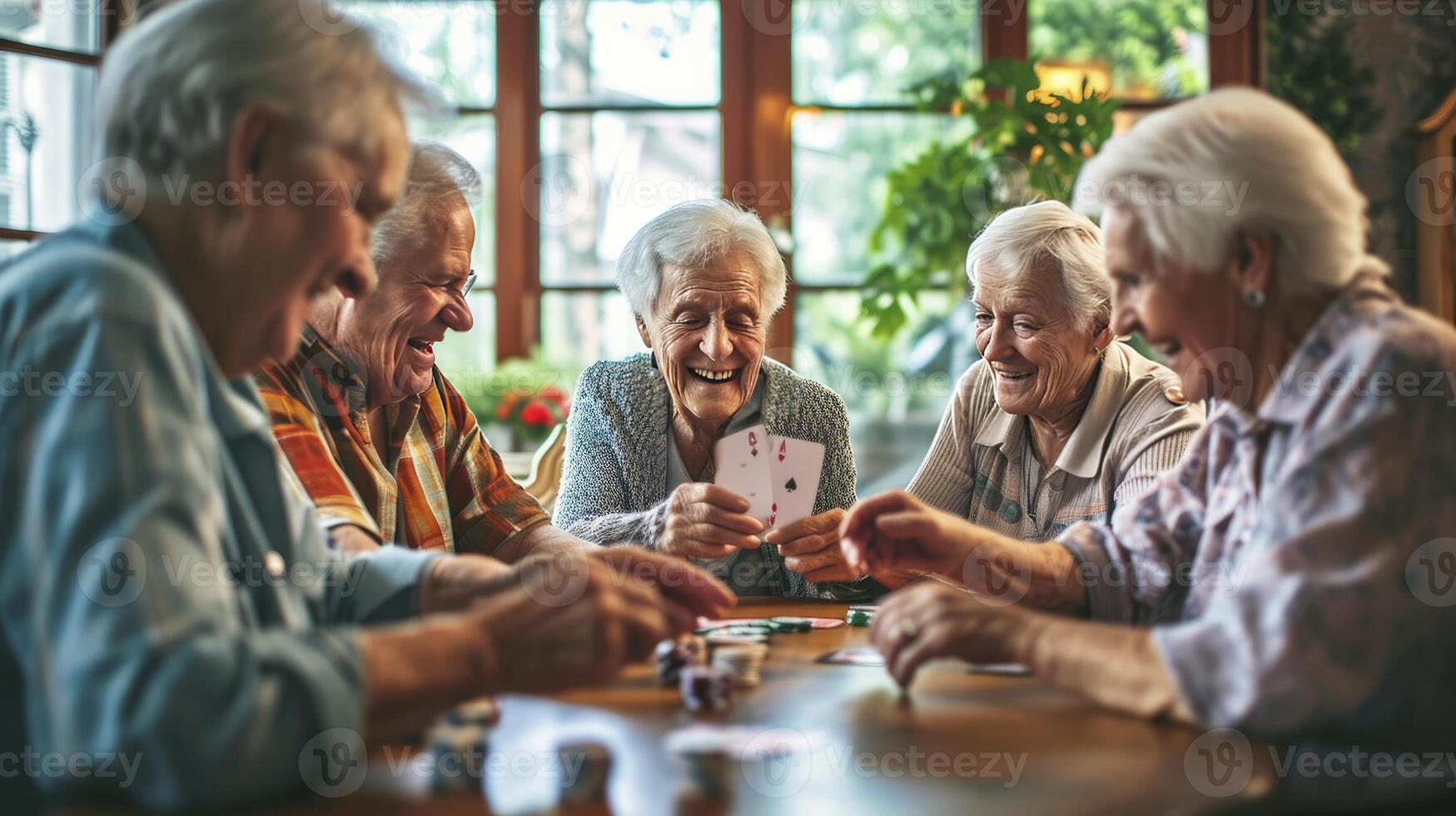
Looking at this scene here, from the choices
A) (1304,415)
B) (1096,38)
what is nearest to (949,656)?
(1304,415)

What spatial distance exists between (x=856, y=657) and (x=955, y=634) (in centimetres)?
33

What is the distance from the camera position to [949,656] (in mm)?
1494

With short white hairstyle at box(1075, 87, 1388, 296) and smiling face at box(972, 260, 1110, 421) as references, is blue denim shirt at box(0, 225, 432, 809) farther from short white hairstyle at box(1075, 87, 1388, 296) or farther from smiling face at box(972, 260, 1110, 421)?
smiling face at box(972, 260, 1110, 421)

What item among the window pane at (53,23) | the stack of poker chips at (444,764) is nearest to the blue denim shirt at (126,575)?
the stack of poker chips at (444,764)

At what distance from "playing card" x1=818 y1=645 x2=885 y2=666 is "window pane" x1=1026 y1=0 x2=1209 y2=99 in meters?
4.22

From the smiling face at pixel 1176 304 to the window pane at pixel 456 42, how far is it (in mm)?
4361

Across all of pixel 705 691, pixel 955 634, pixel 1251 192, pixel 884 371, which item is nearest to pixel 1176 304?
pixel 1251 192

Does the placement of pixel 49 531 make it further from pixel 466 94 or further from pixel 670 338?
pixel 466 94

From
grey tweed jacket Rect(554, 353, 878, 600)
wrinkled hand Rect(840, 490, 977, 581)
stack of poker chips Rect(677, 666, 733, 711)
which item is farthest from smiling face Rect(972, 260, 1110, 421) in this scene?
stack of poker chips Rect(677, 666, 733, 711)

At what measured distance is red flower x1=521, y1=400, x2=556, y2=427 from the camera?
16.0 ft

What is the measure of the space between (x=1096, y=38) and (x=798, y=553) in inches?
152

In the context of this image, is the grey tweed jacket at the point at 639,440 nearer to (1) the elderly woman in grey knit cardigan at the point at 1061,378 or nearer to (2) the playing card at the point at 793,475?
(2) the playing card at the point at 793,475

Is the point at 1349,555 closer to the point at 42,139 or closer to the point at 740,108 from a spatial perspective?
the point at 42,139

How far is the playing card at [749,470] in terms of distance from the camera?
2605 millimetres
